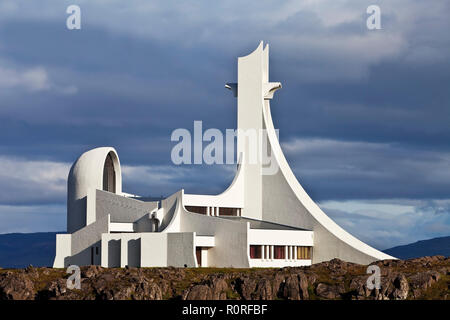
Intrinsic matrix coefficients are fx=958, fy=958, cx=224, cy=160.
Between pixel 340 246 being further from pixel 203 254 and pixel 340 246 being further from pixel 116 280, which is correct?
pixel 116 280

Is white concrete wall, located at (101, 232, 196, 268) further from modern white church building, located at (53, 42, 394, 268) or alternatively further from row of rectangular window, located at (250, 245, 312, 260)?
row of rectangular window, located at (250, 245, 312, 260)

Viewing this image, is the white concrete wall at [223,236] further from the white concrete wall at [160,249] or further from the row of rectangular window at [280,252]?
the white concrete wall at [160,249]

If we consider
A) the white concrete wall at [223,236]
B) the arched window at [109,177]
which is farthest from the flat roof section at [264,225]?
the arched window at [109,177]

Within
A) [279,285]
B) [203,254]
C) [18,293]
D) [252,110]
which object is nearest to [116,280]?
[18,293]

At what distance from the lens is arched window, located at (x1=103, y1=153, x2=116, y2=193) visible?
6969 centimetres

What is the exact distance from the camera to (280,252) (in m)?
62.0

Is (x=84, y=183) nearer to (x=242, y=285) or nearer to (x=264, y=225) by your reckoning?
(x=264, y=225)

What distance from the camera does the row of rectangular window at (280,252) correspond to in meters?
60.7

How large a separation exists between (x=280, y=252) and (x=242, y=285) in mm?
13743

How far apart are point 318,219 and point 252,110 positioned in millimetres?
10164

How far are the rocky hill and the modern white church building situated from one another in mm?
7883

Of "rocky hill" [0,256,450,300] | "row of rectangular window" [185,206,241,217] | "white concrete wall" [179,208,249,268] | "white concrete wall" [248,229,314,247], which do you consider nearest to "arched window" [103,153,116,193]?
"row of rectangular window" [185,206,241,217]

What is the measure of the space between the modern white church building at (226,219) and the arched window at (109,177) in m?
0.07

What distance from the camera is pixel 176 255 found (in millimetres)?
58969
